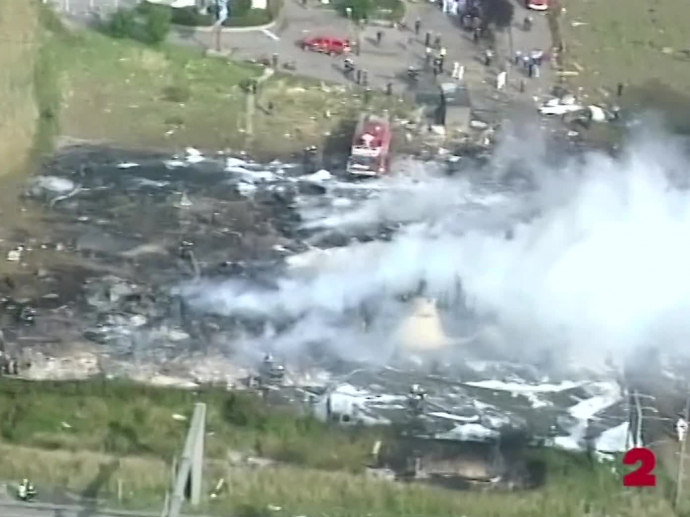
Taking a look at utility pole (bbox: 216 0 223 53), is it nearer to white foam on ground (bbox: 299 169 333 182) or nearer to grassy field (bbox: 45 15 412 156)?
grassy field (bbox: 45 15 412 156)

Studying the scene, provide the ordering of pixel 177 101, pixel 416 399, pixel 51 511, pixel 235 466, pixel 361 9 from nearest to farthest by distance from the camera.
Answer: pixel 51 511
pixel 235 466
pixel 416 399
pixel 177 101
pixel 361 9

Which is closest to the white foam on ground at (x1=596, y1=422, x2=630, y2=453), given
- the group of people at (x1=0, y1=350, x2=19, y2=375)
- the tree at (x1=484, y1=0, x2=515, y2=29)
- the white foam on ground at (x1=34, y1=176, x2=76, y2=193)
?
the group of people at (x1=0, y1=350, x2=19, y2=375)

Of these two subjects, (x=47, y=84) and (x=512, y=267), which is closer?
(x=512, y=267)

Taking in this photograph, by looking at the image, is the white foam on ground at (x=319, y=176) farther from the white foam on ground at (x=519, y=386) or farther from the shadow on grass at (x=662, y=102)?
the shadow on grass at (x=662, y=102)

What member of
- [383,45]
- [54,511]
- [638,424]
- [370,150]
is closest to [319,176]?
[370,150]

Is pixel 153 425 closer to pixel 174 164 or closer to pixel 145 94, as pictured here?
pixel 174 164

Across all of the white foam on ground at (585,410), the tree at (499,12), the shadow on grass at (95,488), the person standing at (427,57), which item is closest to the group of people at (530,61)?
the tree at (499,12)

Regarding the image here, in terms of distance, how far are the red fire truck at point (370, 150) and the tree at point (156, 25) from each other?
4792 millimetres

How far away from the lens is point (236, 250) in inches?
829

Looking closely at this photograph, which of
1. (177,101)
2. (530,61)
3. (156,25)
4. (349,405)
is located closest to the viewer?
(349,405)

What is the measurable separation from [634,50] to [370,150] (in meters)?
7.56

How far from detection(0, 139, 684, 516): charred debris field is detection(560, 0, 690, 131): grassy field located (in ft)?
14.7

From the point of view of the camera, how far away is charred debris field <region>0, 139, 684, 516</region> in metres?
16.7

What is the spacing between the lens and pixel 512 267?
2048 centimetres
